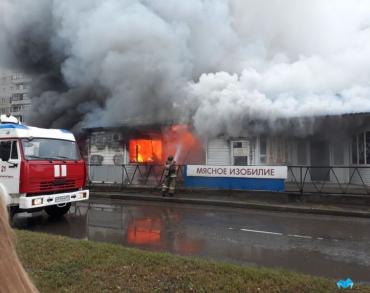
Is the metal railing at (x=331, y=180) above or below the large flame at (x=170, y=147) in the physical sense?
below

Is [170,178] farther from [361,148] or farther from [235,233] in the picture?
[361,148]

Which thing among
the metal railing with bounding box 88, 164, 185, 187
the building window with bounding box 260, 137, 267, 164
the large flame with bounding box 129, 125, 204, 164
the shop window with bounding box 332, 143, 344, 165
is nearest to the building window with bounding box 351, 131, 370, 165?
the shop window with bounding box 332, 143, 344, 165

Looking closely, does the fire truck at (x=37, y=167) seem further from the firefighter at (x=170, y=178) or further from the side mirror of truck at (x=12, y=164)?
the firefighter at (x=170, y=178)

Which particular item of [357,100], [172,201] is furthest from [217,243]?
[357,100]

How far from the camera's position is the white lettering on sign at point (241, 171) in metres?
13.7

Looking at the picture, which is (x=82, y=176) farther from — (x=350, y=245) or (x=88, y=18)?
(x=88, y=18)

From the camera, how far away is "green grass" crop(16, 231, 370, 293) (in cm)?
427

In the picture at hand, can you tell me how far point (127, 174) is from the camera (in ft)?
59.8

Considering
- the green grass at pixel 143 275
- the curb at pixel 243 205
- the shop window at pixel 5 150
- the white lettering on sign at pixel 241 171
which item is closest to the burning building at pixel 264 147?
the white lettering on sign at pixel 241 171

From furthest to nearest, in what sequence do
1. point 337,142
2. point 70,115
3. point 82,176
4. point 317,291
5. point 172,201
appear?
point 70,115
point 337,142
point 172,201
point 82,176
point 317,291

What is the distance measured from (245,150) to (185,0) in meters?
9.60

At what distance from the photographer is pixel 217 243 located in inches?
300

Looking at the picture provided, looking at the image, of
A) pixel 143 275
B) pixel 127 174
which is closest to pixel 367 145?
pixel 127 174

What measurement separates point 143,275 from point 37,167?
5.63 m
